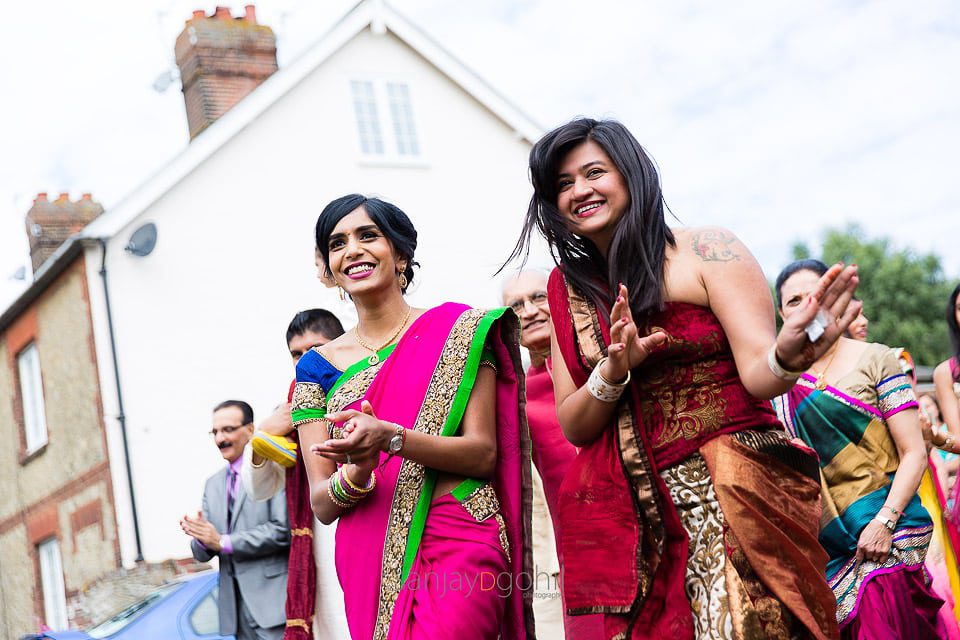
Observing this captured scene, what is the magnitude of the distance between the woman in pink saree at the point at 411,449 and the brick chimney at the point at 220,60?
1635cm

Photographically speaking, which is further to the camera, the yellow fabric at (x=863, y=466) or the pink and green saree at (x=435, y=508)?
the yellow fabric at (x=863, y=466)

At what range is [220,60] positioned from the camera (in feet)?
66.9

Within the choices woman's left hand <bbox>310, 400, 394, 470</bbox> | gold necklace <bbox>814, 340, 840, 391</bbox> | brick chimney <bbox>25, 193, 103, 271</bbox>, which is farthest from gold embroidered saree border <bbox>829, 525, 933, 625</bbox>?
brick chimney <bbox>25, 193, 103, 271</bbox>

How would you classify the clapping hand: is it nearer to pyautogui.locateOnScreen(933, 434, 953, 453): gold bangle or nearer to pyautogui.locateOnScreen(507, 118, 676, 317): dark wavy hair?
pyautogui.locateOnScreen(507, 118, 676, 317): dark wavy hair

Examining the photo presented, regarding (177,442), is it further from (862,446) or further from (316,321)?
(862,446)

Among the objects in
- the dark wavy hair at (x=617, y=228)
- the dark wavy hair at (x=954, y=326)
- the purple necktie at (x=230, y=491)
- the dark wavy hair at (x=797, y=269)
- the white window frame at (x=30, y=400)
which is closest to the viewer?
the dark wavy hair at (x=617, y=228)

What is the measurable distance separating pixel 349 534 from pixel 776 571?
1.48 metres

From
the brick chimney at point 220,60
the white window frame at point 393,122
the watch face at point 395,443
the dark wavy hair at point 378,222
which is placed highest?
the brick chimney at point 220,60

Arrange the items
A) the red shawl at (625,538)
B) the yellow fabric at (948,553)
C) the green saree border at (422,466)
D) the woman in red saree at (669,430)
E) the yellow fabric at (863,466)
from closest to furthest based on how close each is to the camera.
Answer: the woman in red saree at (669,430) < the red shawl at (625,538) < the green saree border at (422,466) < the yellow fabric at (863,466) < the yellow fabric at (948,553)

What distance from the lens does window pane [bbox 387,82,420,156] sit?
66.7ft

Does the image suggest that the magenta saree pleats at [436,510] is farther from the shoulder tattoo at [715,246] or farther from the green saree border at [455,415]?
the shoulder tattoo at [715,246]

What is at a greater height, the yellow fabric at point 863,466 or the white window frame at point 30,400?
the white window frame at point 30,400

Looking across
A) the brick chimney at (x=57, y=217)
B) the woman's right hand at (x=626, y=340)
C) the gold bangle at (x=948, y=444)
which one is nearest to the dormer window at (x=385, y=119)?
the brick chimney at (x=57, y=217)

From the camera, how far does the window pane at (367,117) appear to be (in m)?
20.0
